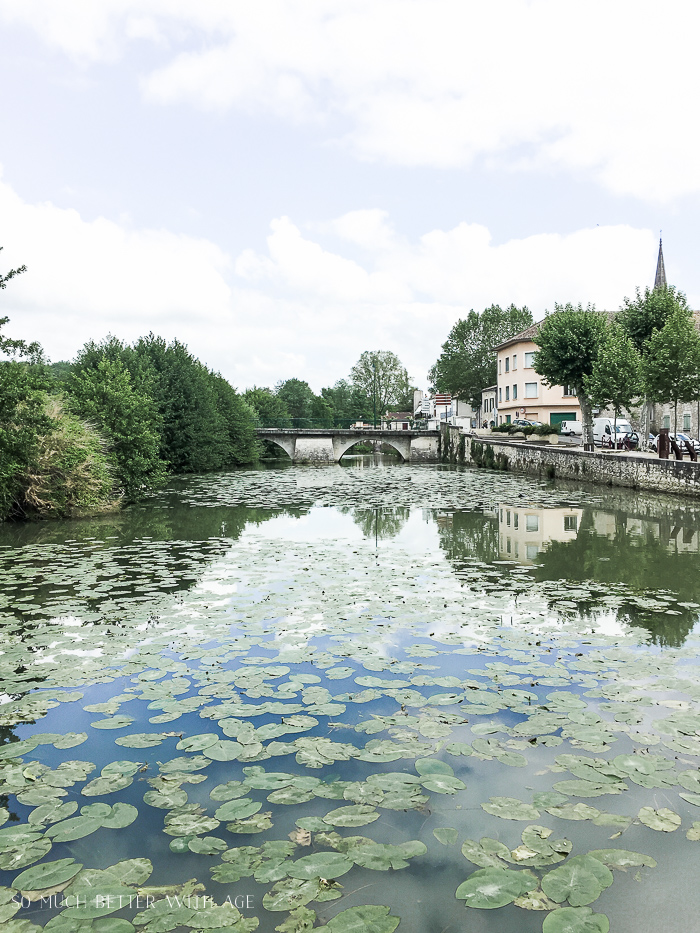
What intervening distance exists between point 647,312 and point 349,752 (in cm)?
3491

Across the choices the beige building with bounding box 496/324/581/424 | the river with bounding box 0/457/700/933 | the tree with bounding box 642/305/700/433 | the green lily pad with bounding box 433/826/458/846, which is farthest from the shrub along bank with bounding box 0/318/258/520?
the beige building with bounding box 496/324/581/424

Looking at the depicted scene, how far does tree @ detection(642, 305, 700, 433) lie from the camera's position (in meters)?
27.2

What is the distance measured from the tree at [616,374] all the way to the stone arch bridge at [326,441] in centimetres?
2966

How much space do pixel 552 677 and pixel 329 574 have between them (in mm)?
5003

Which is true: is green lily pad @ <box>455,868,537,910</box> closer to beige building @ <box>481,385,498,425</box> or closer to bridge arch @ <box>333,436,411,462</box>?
bridge arch @ <box>333,436,411,462</box>

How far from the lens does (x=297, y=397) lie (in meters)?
116

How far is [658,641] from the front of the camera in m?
6.91

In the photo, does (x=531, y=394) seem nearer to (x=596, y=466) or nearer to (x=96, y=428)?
(x=596, y=466)

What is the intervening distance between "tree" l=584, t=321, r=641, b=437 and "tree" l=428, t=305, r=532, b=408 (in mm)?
38991

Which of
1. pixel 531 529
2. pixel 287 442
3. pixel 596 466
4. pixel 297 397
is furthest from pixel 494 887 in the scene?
pixel 297 397

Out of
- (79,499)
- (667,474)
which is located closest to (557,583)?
(79,499)

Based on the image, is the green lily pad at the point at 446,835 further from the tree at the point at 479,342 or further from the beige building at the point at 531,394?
the tree at the point at 479,342

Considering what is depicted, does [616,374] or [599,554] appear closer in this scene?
[599,554]

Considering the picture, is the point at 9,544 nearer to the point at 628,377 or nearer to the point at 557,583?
the point at 557,583
